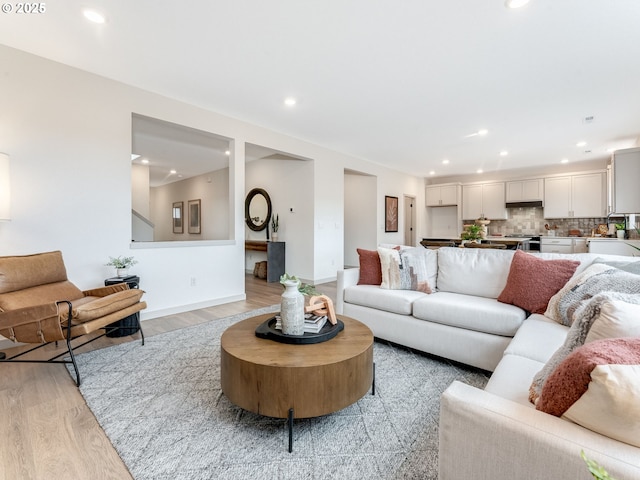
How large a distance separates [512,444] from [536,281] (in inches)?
69.9

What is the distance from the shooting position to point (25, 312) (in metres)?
2.01

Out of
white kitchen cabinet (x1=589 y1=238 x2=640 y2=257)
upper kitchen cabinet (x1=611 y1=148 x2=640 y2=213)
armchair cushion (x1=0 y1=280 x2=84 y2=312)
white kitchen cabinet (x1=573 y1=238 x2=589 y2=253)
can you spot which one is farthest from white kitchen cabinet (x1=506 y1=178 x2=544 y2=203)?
armchair cushion (x1=0 y1=280 x2=84 y2=312)

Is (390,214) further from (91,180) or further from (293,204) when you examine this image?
(91,180)

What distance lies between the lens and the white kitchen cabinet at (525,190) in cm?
732

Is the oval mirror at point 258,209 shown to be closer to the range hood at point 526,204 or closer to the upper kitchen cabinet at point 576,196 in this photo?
the range hood at point 526,204

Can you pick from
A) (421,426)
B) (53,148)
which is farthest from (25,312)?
(421,426)

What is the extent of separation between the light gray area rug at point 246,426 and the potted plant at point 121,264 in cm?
94

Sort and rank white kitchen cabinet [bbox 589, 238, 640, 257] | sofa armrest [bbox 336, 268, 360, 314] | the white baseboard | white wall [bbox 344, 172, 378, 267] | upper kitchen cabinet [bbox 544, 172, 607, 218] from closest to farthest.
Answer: sofa armrest [bbox 336, 268, 360, 314], the white baseboard, white kitchen cabinet [bbox 589, 238, 640, 257], upper kitchen cabinet [bbox 544, 172, 607, 218], white wall [bbox 344, 172, 378, 267]

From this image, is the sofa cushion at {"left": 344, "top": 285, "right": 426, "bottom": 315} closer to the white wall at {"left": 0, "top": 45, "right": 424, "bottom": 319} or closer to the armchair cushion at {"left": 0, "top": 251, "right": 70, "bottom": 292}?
the white wall at {"left": 0, "top": 45, "right": 424, "bottom": 319}

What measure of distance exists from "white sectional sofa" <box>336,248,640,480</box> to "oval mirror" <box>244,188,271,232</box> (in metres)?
3.66

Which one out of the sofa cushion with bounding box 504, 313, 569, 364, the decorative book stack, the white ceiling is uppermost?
the white ceiling

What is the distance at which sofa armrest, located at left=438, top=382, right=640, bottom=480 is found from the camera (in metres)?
0.69

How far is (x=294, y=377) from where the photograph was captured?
1.43 metres

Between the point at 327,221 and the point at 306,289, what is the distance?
400cm
